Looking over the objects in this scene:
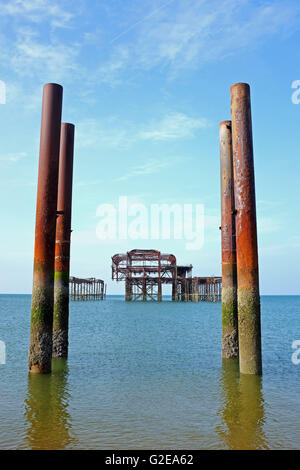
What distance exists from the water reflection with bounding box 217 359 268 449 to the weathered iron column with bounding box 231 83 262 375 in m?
0.40

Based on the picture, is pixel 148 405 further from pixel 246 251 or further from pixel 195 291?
pixel 195 291

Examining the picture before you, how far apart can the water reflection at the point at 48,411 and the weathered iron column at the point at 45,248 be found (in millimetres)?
483

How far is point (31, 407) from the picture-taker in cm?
737

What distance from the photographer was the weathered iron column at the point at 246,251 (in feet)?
29.3

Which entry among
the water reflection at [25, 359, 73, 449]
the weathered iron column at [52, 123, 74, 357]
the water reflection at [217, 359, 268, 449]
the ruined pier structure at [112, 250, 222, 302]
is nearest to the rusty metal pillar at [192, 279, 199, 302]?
the ruined pier structure at [112, 250, 222, 302]

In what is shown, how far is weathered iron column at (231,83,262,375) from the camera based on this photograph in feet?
29.3

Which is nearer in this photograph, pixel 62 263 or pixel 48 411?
pixel 48 411

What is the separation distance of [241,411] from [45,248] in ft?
17.3

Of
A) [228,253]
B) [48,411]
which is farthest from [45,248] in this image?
[228,253]

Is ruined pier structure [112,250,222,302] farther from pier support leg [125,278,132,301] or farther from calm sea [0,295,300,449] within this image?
Result: calm sea [0,295,300,449]

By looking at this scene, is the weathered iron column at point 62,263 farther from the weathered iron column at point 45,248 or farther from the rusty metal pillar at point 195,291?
the rusty metal pillar at point 195,291

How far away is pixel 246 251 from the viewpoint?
8.97 meters

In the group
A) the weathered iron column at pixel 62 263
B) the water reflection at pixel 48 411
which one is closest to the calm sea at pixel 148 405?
the water reflection at pixel 48 411
